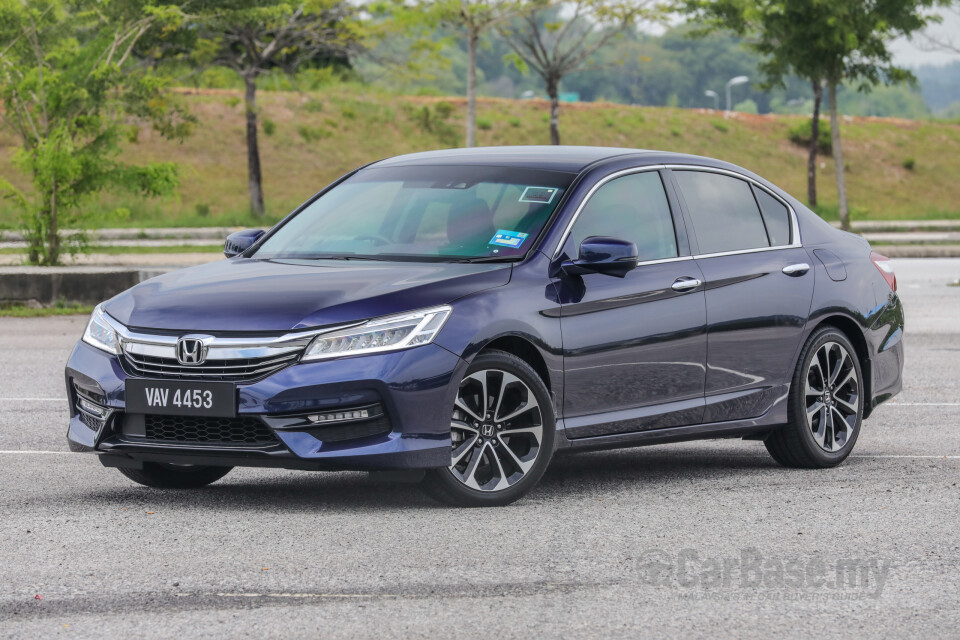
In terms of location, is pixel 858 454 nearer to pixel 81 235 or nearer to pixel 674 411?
pixel 674 411

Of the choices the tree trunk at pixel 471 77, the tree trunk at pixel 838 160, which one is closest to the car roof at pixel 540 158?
the tree trunk at pixel 471 77

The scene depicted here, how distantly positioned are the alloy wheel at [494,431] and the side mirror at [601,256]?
0.64 meters

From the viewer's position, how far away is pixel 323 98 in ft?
206

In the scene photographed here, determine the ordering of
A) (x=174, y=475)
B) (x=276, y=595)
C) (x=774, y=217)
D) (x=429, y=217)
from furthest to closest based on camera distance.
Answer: (x=774, y=217)
(x=429, y=217)
(x=174, y=475)
(x=276, y=595)

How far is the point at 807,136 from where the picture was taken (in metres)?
67.9

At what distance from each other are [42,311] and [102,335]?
11.6 metres

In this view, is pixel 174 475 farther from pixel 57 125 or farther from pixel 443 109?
pixel 443 109

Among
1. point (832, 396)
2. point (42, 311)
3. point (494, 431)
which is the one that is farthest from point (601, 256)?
point (42, 311)

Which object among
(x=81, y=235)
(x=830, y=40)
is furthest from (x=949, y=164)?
(x=81, y=235)

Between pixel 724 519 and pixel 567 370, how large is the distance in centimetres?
94

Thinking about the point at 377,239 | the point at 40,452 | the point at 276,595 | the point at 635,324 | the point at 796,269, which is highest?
the point at 377,239

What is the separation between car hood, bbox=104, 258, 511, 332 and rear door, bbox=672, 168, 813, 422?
1.41 metres

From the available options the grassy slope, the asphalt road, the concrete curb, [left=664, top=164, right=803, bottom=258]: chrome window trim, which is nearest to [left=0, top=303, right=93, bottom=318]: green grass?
the concrete curb

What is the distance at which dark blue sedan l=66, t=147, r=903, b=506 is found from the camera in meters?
6.11
